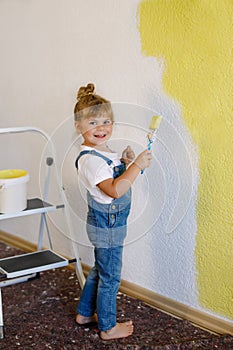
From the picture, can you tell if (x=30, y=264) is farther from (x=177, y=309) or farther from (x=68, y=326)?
(x=177, y=309)

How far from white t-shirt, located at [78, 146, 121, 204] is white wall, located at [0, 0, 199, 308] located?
0.09 m

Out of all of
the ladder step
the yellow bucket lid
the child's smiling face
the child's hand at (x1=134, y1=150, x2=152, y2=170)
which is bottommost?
the ladder step

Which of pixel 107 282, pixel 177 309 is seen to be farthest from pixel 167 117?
pixel 177 309

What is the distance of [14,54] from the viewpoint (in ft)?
8.18

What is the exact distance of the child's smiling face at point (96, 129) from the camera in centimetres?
165

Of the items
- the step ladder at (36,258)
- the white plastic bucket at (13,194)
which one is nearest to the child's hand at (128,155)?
the step ladder at (36,258)

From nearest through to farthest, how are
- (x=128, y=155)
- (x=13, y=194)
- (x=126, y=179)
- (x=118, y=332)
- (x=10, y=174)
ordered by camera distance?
(x=126, y=179)
(x=128, y=155)
(x=118, y=332)
(x=13, y=194)
(x=10, y=174)

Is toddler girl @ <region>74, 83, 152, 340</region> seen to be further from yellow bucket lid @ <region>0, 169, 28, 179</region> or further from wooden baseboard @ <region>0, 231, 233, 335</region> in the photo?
yellow bucket lid @ <region>0, 169, 28, 179</region>

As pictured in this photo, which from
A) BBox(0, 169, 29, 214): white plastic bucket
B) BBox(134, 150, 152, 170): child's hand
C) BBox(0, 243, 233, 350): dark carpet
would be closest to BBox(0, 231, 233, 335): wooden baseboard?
BBox(0, 243, 233, 350): dark carpet

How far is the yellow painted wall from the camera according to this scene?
1.68 meters

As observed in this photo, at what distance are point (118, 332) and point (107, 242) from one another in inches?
12.7

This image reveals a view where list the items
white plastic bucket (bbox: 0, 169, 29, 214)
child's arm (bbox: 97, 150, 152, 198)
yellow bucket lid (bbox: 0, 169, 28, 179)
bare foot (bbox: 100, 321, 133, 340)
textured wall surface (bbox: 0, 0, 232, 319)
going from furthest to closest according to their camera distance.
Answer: yellow bucket lid (bbox: 0, 169, 28, 179)
white plastic bucket (bbox: 0, 169, 29, 214)
bare foot (bbox: 100, 321, 133, 340)
textured wall surface (bbox: 0, 0, 232, 319)
child's arm (bbox: 97, 150, 152, 198)

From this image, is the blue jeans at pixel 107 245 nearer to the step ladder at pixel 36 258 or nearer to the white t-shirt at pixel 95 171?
the white t-shirt at pixel 95 171

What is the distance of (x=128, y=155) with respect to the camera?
172 cm
